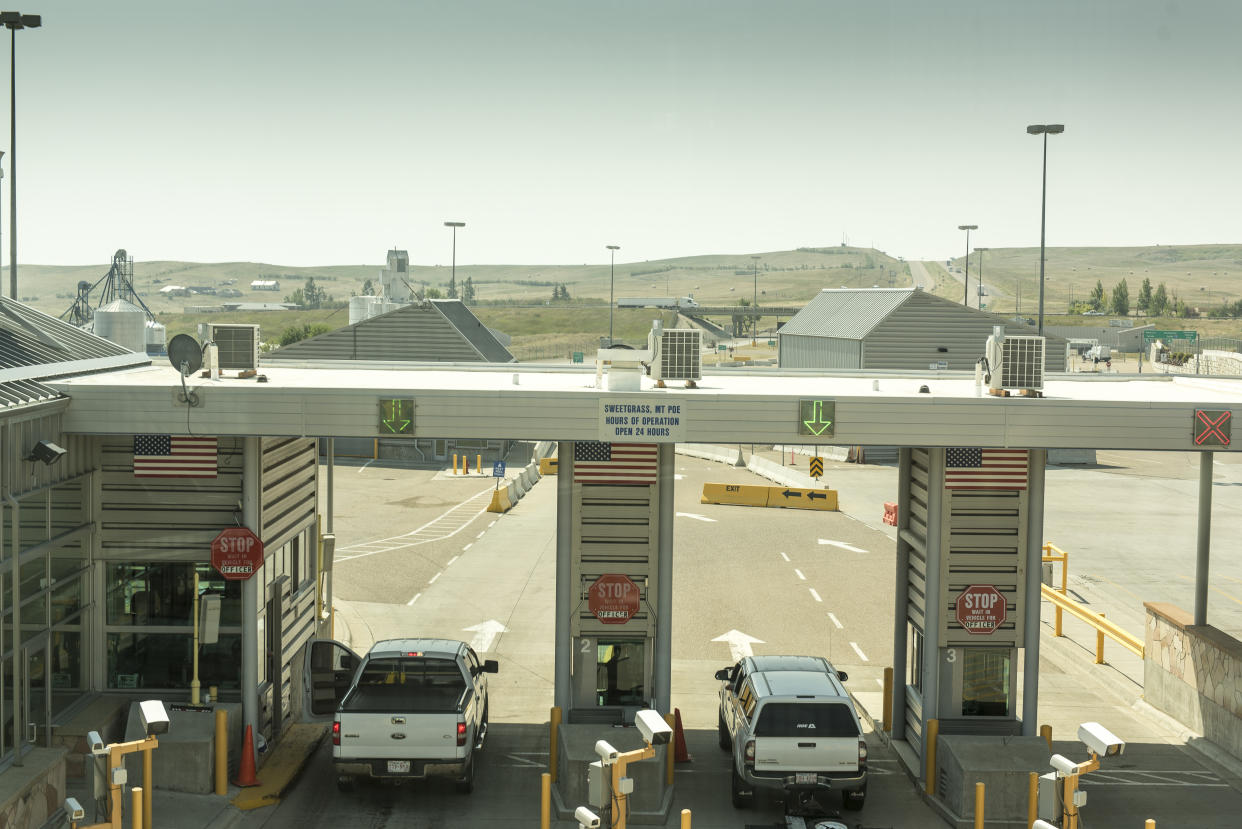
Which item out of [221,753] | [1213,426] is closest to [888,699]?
[1213,426]

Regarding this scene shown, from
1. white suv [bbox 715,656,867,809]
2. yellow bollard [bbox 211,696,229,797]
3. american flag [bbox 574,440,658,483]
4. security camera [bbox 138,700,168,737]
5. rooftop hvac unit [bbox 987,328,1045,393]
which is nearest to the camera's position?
security camera [bbox 138,700,168,737]

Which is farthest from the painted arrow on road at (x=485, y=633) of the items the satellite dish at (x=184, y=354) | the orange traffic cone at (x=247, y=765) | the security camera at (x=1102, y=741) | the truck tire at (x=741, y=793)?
the security camera at (x=1102, y=741)

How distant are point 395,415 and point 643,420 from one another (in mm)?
2900

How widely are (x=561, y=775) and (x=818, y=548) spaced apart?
20873mm

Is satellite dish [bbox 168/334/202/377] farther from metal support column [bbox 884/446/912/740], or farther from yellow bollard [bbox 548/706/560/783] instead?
metal support column [bbox 884/446/912/740]

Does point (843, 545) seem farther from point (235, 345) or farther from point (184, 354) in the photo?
point (184, 354)

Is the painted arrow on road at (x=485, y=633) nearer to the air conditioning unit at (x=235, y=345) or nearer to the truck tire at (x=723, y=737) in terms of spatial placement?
the truck tire at (x=723, y=737)

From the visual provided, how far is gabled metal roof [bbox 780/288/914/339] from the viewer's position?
181ft

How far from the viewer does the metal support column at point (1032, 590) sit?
16.0 metres

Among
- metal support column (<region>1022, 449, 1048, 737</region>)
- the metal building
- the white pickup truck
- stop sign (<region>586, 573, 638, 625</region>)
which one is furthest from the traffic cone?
the metal building

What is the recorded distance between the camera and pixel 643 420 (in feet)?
49.9

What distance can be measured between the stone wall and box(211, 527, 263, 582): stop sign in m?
13.0

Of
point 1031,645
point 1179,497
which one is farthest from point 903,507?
point 1179,497

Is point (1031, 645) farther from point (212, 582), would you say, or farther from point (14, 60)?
point (14, 60)
